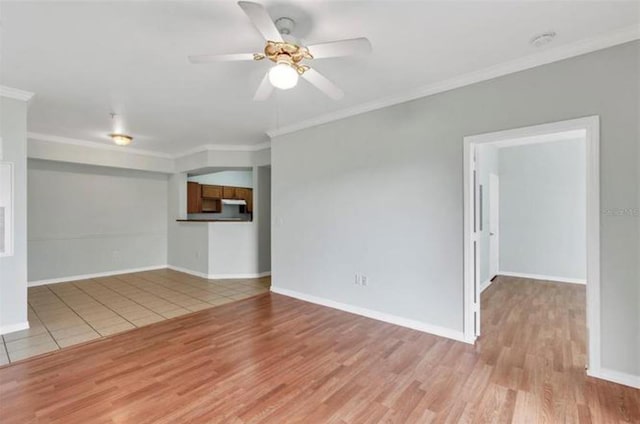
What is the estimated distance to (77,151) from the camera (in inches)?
201

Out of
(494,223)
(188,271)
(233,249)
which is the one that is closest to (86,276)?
(188,271)

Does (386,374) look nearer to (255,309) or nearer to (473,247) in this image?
(473,247)

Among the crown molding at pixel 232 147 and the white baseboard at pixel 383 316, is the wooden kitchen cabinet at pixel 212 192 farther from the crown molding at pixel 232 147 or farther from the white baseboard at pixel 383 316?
the white baseboard at pixel 383 316

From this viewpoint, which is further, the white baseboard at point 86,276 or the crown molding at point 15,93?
the white baseboard at point 86,276

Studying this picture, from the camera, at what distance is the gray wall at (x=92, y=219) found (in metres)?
5.15

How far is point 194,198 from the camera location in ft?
24.1

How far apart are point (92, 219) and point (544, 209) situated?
8.44 meters

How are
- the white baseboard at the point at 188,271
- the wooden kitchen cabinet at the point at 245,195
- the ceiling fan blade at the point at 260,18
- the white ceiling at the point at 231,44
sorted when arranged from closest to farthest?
the ceiling fan blade at the point at 260,18
the white ceiling at the point at 231,44
the white baseboard at the point at 188,271
the wooden kitchen cabinet at the point at 245,195

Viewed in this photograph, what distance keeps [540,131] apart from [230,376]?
3129 mm

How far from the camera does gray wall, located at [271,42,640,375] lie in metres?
2.16

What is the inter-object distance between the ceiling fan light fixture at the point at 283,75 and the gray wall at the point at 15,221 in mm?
2978

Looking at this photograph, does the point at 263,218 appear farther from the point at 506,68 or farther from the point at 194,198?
the point at 506,68

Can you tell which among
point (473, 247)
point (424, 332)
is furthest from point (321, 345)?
point (473, 247)

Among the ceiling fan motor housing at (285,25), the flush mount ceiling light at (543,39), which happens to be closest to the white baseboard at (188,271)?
the ceiling fan motor housing at (285,25)
